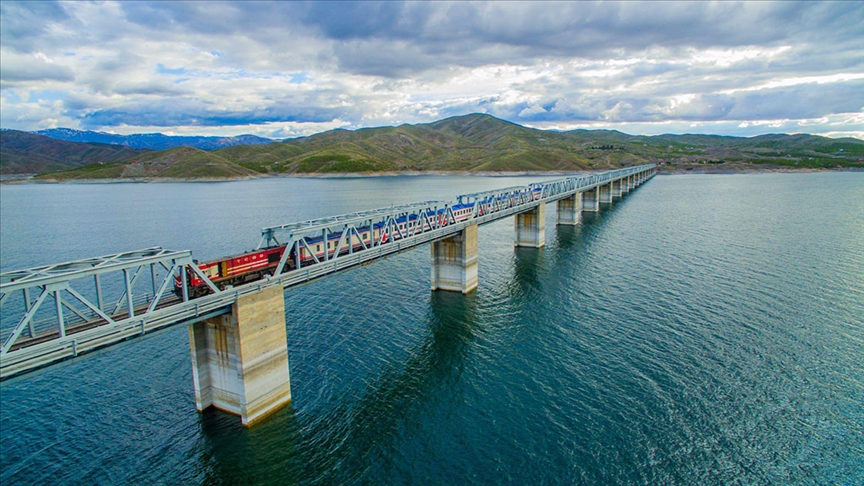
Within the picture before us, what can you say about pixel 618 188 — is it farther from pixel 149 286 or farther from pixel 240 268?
pixel 240 268

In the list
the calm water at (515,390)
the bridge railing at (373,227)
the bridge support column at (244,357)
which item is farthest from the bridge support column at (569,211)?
the bridge support column at (244,357)

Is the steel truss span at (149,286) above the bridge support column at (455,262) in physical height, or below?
above

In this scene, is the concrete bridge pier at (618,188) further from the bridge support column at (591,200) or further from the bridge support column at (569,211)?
the bridge support column at (569,211)

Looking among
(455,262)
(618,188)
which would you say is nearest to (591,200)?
(618,188)

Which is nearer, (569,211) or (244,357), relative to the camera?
(244,357)

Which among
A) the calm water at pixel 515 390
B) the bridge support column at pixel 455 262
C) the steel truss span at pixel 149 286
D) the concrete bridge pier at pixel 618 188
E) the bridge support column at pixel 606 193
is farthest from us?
the concrete bridge pier at pixel 618 188

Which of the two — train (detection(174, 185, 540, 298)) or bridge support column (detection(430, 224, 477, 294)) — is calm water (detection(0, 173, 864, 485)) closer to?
bridge support column (detection(430, 224, 477, 294))
